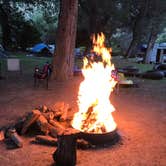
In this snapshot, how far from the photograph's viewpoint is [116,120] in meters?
5.70

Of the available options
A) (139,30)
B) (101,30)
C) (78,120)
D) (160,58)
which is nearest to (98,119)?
(78,120)

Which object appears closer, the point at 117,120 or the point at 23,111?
the point at 117,120

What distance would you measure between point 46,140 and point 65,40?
6.20 metres

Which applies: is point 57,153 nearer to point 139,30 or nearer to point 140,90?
point 140,90

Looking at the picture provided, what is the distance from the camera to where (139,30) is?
22344mm

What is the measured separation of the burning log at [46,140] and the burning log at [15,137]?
0.28 meters

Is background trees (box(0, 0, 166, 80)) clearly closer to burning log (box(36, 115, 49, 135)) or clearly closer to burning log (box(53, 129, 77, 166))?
burning log (box(36, 115, 49, 135))

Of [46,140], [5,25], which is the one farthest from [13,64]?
[5,25]

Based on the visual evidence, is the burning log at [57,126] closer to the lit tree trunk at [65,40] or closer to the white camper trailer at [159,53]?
the lit tree trunk at [65,40]

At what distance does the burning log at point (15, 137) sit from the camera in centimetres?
417

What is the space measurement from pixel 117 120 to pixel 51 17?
21456mm

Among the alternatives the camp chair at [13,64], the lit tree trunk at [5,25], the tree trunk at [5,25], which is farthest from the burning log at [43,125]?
the tree trunk at [5,25]

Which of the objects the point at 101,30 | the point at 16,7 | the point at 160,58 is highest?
the point at 16,7

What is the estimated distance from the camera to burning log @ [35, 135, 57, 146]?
4.25m
